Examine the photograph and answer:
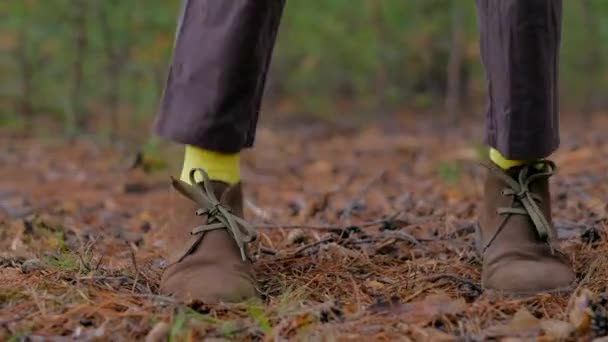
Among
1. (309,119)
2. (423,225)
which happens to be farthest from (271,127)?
(423,225)

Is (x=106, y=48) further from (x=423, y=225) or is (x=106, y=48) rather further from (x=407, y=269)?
(x=407, y=269)

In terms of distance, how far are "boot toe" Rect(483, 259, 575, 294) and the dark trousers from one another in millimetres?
187

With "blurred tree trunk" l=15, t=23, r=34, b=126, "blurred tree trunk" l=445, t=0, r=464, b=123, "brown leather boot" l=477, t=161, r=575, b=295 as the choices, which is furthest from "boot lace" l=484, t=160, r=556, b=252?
"blurred tree trunk" l=445, t=0, r=464, b=123

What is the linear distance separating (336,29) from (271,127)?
38.6 inches

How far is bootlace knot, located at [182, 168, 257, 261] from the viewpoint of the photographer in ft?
4.72

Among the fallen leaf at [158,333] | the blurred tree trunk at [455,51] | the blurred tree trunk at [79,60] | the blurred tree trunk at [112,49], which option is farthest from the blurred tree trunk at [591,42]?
the fallen leaf at [158,333]

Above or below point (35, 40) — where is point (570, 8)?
above

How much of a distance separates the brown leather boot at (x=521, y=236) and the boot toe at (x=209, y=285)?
427 mm

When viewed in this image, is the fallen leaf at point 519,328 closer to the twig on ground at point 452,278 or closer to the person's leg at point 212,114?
the twig on ground at point 452,278

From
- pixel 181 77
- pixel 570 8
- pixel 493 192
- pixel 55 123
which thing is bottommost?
pixel 55 123

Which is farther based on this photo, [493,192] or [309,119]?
[309,119]

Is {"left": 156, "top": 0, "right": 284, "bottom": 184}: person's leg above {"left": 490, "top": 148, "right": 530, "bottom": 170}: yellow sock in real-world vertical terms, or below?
above

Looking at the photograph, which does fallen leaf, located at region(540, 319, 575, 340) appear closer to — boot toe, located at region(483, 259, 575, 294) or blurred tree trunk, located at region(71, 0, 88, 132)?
boot toe, located at region(483, 259, 575, 294)

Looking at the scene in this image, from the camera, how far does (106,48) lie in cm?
511
